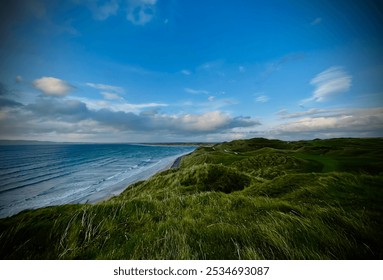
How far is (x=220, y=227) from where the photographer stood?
209 cm

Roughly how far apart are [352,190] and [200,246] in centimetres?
306

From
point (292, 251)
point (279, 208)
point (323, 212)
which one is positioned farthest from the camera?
point (279, 208)

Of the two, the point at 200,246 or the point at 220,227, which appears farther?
the point at 220,227

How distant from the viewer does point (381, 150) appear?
59.0ft

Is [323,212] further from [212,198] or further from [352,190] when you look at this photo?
[212,198]

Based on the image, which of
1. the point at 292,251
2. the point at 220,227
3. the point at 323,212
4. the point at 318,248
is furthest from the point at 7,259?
the point at 323,212

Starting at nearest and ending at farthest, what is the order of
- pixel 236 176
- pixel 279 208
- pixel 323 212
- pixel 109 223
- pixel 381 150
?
1. pixel 109 223
2. pixel 323 212
3. pixel 279 208
4. pixel 236 176
5. pixel 381 150

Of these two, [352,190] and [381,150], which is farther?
[381,150]

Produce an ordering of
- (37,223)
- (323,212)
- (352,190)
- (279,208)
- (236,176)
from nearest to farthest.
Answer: (37,223), (323,212), (279,208), (352,190), (236,176)

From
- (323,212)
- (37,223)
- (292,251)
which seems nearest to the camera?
(292,251)

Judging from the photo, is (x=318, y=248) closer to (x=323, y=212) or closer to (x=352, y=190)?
(x=323, y=212)
